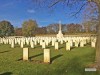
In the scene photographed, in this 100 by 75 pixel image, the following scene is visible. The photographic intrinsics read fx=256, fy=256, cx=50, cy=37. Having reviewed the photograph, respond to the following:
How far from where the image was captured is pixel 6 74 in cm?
1162

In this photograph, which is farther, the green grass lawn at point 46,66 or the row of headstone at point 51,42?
the row of headstone at point 51,42

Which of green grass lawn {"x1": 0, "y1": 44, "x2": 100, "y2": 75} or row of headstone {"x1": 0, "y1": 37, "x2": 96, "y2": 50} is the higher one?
row of headstone {"x1": 0, "y1": 37, "x2": 96, "y2": 50}

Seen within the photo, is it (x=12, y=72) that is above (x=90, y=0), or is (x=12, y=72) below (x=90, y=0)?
below

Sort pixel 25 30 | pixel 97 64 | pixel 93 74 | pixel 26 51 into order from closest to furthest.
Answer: pixel 93 74
pixel 97 64
pixel 26 51
pixel 25 30

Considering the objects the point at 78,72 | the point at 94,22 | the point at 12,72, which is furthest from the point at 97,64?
the point at 94,22

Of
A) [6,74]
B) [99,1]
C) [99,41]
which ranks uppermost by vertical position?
[99,1]

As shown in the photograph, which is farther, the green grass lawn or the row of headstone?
the row of headstone

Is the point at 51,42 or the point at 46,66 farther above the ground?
the point at 51,42

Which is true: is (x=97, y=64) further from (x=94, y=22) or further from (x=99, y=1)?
(x=94, y=22)

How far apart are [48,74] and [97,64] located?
374 cm

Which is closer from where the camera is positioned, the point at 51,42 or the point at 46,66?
the point at 46,66

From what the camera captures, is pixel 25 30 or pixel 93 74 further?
pixel 25 30

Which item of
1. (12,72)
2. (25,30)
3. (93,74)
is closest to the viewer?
(93,74)

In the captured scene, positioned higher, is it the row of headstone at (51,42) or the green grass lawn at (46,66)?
the row of headstone at (51,42)
